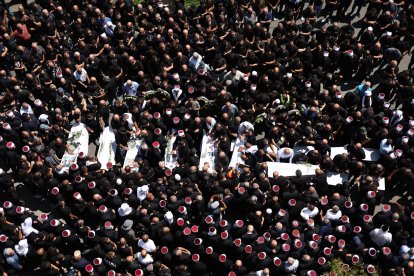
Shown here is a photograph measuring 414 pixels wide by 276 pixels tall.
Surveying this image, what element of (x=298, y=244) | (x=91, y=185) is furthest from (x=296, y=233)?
(x=91, y=185)

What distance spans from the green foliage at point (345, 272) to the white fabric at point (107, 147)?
7758 mm

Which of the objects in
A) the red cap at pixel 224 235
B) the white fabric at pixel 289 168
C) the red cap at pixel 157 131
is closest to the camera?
the red cap at pixel 224 235

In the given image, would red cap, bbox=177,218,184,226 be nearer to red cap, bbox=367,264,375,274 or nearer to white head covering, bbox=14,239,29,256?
white head covering, bbox=14,239,29,256

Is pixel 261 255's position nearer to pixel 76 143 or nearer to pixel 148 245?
pixel 148 245

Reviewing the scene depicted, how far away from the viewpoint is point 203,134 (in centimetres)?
1709

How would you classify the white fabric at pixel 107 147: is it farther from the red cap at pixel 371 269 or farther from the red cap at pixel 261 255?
the red cap at pixel 371 269

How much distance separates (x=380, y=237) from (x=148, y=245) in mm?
6465

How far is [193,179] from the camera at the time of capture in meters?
15.4

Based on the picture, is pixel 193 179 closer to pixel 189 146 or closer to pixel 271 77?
pixel 189 146

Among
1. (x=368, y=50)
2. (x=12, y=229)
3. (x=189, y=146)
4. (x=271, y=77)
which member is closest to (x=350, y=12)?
(x=368, y=50)

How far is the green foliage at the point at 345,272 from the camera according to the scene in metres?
13.4

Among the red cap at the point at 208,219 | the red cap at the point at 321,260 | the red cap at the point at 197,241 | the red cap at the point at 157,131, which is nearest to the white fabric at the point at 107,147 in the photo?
the red cap at the point at 157,131

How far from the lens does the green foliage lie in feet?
43.9

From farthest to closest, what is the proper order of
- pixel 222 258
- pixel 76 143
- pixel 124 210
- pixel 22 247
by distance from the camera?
pixel 76 143
pixel 124 210
pixel 22 247
pixel 222 258
